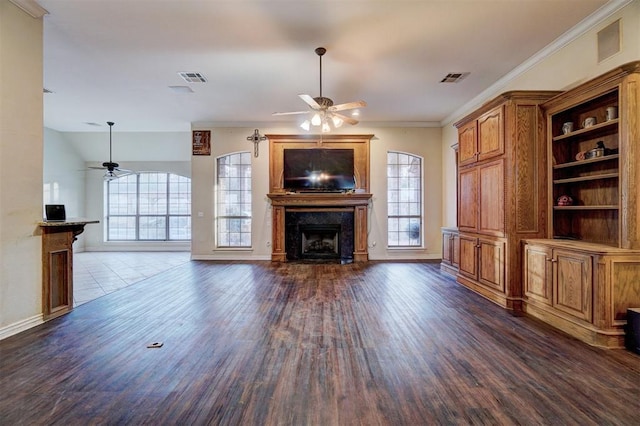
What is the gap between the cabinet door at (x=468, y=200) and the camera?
14.9 feet

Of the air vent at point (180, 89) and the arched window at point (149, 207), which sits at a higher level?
the air vent at point (180, 89)

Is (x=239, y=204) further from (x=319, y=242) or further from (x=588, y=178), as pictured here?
(x=588, y=178)

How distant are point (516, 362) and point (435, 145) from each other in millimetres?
6007

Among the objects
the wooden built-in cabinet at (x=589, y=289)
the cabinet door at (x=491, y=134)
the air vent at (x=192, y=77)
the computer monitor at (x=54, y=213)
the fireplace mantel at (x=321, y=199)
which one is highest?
the air vent at (x=192, y=77)

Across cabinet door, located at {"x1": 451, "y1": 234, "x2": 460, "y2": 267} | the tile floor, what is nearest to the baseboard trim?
the tile floor

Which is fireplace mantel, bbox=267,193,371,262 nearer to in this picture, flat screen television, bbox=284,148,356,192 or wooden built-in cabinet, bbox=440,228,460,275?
flat screen television, bbox=284,148,356,192

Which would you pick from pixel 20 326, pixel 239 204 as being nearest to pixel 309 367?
pixel 20 326

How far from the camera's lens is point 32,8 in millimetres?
3146

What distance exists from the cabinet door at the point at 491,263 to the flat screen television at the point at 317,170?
350cm

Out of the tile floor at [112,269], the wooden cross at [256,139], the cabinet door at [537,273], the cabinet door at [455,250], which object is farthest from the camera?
the wooden cross at [256,139]

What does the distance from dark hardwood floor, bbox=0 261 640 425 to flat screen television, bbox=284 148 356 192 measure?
3644 millimetres

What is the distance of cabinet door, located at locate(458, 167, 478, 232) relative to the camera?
4551 mm

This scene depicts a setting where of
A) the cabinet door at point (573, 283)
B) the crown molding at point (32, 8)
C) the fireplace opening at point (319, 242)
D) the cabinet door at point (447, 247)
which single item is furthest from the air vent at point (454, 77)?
the crown molding at point (32, 8)

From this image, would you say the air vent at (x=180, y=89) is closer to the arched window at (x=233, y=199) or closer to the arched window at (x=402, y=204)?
the arched window at (x=233, y=199)
